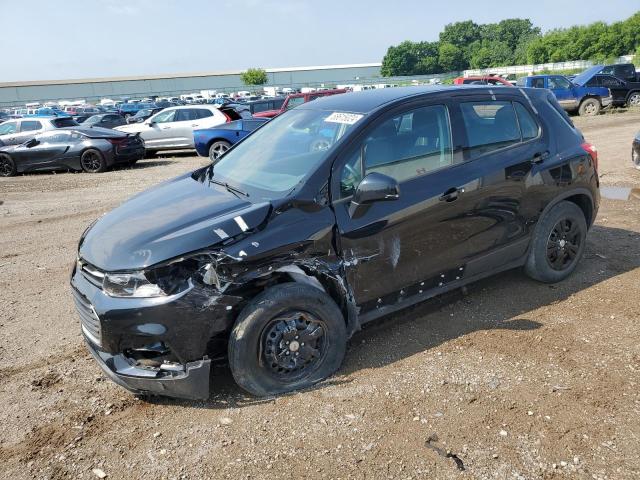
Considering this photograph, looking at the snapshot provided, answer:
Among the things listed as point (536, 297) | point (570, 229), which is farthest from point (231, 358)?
point (570, 229)

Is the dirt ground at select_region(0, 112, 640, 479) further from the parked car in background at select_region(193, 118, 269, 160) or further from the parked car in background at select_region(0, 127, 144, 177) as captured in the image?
the parked car in background at select_region(0, 127, 144, 177)

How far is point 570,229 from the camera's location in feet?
15.4

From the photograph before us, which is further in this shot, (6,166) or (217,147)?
(6,166)

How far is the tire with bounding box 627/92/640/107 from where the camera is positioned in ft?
70.9

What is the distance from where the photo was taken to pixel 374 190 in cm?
328

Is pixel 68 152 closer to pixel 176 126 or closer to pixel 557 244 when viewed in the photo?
pixel 176 126

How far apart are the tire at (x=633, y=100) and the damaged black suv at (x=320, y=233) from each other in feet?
68.0

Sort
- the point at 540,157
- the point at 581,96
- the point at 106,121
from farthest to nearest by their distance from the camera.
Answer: the point at 106,121
the point at 581,96
the point at 540,157

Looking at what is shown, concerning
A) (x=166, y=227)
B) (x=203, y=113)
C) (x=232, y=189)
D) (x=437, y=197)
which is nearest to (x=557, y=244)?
(x=437, y=197)

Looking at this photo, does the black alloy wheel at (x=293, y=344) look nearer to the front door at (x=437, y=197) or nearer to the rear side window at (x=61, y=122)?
the front door at (x=437, y=197)

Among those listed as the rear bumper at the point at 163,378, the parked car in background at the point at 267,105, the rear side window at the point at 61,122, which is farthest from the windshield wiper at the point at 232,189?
the parked car in background at the point at 267,105

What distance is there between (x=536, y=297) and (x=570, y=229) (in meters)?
0.73

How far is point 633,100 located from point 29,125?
927 inches

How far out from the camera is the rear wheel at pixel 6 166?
543 inches
